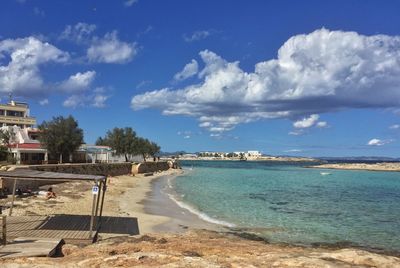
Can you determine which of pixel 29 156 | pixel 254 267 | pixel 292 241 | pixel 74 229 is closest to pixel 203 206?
pixel 292 241

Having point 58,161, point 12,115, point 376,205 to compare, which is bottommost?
point 376,205

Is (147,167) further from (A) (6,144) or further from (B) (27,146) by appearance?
(A) (6,144)

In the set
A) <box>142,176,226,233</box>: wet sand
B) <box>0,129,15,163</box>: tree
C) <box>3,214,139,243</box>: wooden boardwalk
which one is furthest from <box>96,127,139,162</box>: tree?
<box>3,214,139,243</box>: wooden boardwalk

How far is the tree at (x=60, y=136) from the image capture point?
7156 centimetres

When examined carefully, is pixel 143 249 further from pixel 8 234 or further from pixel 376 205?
pixel 376 205

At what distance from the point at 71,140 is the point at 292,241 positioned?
55149mm

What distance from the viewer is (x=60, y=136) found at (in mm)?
72062

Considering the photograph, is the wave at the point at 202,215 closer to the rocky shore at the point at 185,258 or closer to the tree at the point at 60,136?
the rocky shore at the point at 185,258

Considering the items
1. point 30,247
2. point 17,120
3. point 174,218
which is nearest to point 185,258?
point 30,247

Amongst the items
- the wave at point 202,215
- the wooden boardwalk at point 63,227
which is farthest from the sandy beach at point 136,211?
the wooden boardwalk at point 63,227

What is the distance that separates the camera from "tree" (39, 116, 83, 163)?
71562mm

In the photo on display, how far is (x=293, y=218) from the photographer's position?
33938mm

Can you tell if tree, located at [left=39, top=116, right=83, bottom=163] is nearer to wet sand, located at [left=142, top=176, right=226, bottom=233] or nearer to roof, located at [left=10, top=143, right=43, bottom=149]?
roof, located at [left=10, top=143, right=43, bottom=149]

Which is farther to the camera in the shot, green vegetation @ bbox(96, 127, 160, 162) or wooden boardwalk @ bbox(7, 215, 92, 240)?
green vegetation @ bbox(96, 127, 160, 162)
